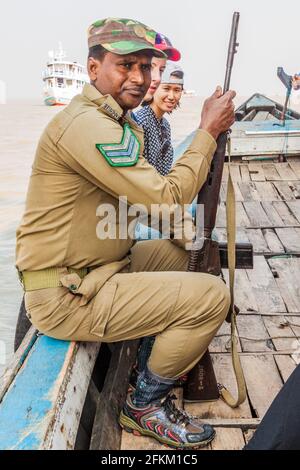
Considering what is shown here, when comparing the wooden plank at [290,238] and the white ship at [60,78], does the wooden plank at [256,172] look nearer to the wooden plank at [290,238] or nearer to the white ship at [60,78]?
the wooden plank at [290,238]

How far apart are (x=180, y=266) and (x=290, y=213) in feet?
10.6

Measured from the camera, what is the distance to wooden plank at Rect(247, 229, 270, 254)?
4.29 m

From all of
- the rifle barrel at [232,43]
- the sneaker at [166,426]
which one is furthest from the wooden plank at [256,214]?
the sneaker at [166,426]

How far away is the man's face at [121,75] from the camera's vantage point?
6.37ft

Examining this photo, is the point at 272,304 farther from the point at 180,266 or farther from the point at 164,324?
the point at 164,324

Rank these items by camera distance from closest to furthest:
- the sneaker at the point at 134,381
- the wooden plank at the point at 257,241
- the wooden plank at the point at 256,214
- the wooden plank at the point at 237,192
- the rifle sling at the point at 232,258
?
the rifle sling at the point at 232,258, the sneaker at the point at 134,381, the wooden plank at the point at 257,241, the wooden plank at the point at 256,214, the wooden plank at the point at 237,192

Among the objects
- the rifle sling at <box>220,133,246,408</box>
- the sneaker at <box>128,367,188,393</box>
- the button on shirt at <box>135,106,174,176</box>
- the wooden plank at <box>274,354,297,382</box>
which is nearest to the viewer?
the rifle sling at <box>220,133,246,408</box>

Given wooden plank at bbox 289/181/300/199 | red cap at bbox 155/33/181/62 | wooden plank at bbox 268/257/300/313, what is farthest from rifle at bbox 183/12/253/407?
wooden plank at bbox 289/181/300/199

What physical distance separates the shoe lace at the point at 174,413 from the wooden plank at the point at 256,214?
3.23 meters

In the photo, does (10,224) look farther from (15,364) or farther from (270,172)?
(15,364)

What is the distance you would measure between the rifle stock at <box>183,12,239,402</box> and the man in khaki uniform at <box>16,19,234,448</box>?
0.16 meters

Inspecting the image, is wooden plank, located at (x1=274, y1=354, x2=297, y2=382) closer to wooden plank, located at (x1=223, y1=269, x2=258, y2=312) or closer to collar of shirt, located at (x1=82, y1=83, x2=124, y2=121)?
wooden plank, located at (x1=223, y1=269, x2=258, y2=312)

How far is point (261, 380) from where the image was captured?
94.4 inches

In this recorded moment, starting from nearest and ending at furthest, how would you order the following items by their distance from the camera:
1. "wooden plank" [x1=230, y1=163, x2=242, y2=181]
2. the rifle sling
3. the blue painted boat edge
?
the blue painted boat edge → the rifle sling → "wooden plank" [x1=230, y1=163, x2=242, y2=181]
